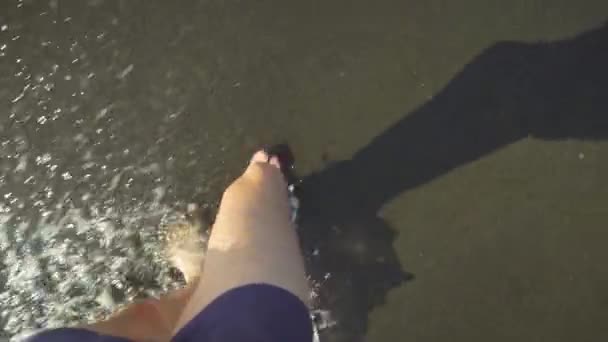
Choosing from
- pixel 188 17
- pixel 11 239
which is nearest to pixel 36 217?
pixel 11 239

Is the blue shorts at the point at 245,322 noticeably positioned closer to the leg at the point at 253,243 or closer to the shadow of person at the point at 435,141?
the leg at the point at 253,243

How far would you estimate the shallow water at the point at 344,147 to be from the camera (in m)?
1.00

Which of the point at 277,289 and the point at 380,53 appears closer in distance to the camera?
the point at 277,289

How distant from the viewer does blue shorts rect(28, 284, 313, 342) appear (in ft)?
2.19

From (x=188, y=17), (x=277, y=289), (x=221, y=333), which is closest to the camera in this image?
(x=221, y=333)

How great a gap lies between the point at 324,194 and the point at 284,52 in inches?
9.2

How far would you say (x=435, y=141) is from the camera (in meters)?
1.03

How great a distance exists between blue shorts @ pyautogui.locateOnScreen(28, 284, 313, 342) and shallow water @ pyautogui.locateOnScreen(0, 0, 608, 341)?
0.27 meters

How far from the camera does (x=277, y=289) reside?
788 mm

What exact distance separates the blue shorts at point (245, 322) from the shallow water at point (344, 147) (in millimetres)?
266

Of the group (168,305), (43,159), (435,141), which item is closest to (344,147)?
(435,141)

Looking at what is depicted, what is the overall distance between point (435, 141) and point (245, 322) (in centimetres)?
46

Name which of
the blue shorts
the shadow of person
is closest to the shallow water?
the shadow of person

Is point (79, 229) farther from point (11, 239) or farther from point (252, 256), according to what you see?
point (252, 256)
